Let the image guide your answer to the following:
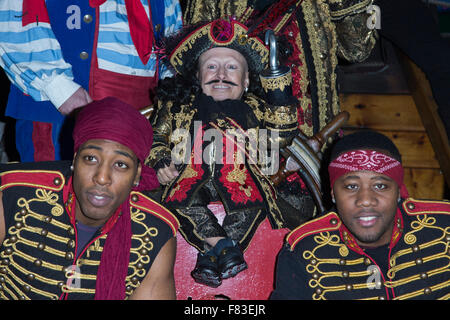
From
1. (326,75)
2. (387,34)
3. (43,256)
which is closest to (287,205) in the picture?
(326,75)

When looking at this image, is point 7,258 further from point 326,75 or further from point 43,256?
point 326,75

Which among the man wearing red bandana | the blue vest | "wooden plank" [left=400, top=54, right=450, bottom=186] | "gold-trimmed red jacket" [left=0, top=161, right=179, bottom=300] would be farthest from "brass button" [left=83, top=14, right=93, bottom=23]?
"wooden plank" [left=400, top=54, right=450, bottom=186]

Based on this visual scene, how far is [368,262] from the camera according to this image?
2686 millimetres

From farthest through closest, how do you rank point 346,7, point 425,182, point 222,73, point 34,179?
point 425,182 → point 346,7 → point 222,73 → point 34,179

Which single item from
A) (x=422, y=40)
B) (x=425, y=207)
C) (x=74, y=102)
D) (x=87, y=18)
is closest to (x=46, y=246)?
(x=74, y=102)

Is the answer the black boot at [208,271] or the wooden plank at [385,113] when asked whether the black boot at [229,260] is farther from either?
the wooden plank at [385,113]

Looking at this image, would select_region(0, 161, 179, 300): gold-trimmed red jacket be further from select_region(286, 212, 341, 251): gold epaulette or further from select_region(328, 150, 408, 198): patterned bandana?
select_region(328, 150, 408, 198): patterned bandana

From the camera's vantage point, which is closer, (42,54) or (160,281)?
(160,281)

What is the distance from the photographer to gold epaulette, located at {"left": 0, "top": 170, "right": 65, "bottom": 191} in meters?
2.70

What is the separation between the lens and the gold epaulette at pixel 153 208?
2.84 m

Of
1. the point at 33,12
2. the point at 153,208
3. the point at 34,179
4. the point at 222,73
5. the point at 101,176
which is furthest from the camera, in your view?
the point at 33,12

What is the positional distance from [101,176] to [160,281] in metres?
0.52

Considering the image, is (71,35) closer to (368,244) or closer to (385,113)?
(368,244)

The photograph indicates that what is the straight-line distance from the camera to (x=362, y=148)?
107 inches
